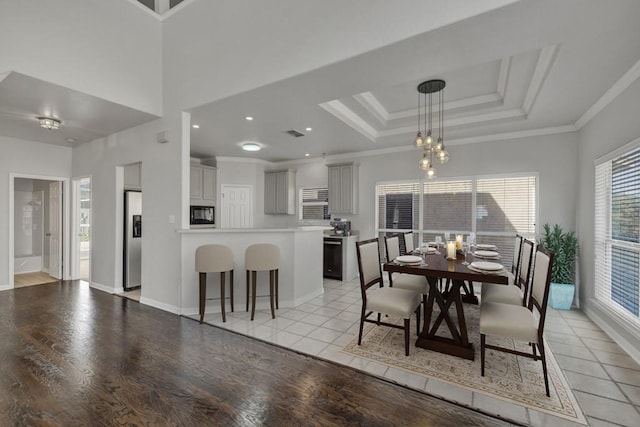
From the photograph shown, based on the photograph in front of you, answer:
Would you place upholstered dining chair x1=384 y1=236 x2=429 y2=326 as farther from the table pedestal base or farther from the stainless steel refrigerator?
the stainless steel refrigerator

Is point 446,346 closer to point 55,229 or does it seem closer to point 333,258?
point 333,258

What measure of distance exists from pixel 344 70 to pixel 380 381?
104 inches

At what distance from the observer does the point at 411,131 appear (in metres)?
4.84

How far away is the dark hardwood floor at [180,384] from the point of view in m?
1.86

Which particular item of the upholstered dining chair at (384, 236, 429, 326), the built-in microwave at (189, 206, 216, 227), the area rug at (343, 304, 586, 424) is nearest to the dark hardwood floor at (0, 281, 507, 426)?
the area rug at (343, 304, 586, 424)

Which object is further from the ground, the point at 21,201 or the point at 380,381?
the point at 21,201

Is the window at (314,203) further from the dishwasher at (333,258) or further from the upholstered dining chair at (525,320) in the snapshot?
the upholstered dining chair at (525,320)

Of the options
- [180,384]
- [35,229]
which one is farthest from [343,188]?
[35,229]

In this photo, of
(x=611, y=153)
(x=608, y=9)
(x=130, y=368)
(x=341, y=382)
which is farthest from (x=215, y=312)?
(x=611, y=153)

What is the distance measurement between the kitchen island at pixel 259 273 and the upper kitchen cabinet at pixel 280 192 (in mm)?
2457

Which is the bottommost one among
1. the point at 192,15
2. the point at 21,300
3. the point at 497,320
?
the point at 21,300

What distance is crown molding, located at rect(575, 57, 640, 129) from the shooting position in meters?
2.64

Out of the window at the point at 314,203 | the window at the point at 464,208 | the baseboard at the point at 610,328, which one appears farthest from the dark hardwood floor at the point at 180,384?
the window at the point at 314,203

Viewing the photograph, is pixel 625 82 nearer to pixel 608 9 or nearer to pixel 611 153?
pixel 611 153
